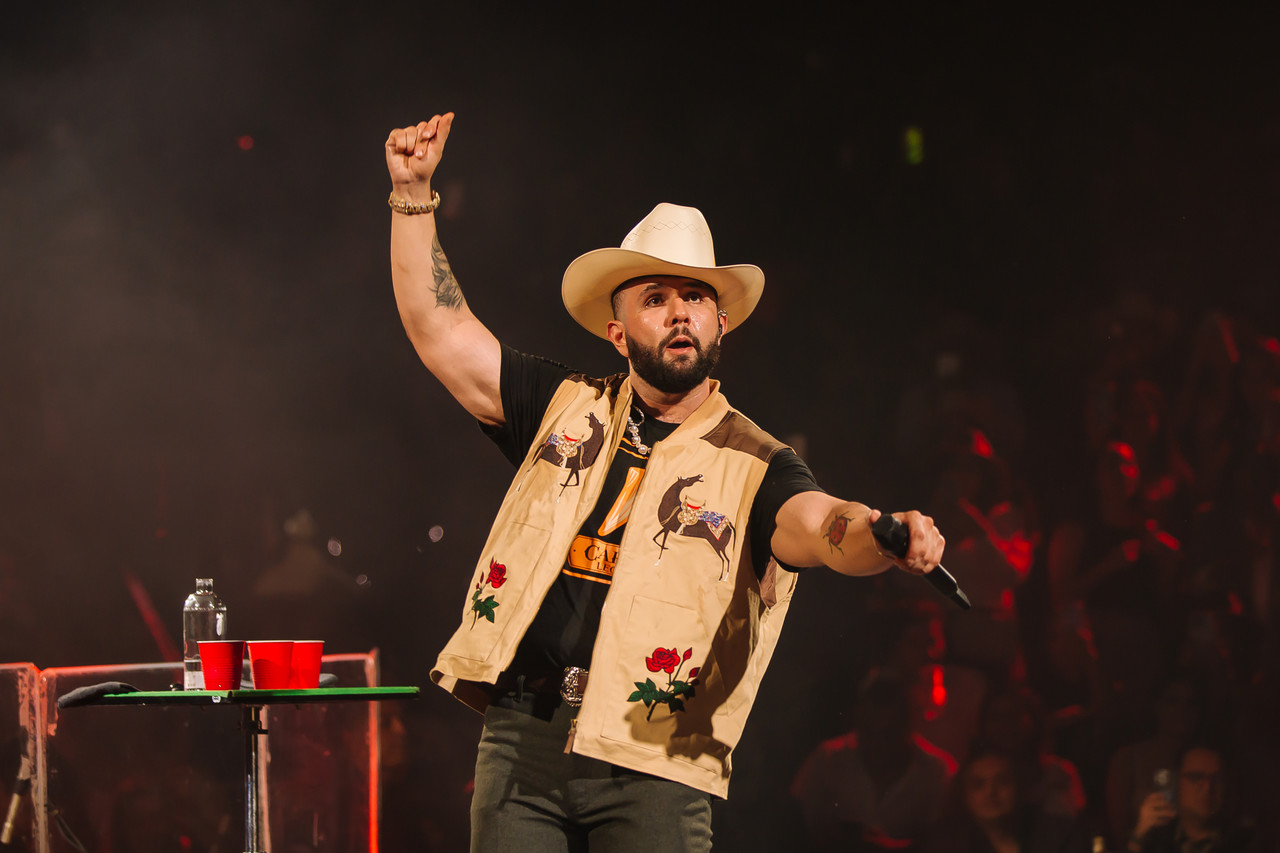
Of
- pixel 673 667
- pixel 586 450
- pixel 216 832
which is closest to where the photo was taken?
pixel 673 667

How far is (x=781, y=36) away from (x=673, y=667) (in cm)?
244

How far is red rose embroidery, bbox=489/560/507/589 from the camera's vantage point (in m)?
1.87

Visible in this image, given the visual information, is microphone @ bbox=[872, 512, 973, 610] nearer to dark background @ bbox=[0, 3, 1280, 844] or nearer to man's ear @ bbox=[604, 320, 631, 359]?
man's ear @ bbox=[604, 320, 631, 359]

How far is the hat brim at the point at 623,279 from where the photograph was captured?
209cm

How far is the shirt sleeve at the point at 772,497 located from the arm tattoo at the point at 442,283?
0.67m

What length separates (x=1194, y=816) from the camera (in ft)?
9.92

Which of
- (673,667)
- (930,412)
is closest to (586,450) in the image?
(673,667)

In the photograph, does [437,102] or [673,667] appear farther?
[437,102]

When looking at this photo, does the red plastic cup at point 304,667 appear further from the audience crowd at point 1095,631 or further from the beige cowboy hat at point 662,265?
the audience crowd at point 1095,631

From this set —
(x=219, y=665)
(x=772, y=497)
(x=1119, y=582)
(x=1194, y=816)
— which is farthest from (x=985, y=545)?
(x=219, y=665)

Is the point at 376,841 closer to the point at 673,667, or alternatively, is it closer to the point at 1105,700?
the point at 673,667

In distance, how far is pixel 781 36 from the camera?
3.50 meters

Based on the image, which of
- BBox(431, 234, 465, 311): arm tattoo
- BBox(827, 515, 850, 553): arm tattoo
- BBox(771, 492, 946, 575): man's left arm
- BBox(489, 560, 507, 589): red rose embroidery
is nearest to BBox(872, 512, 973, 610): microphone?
BBox(771, 492, 946, 575): man's left arm

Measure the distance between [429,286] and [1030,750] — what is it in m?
2.25
